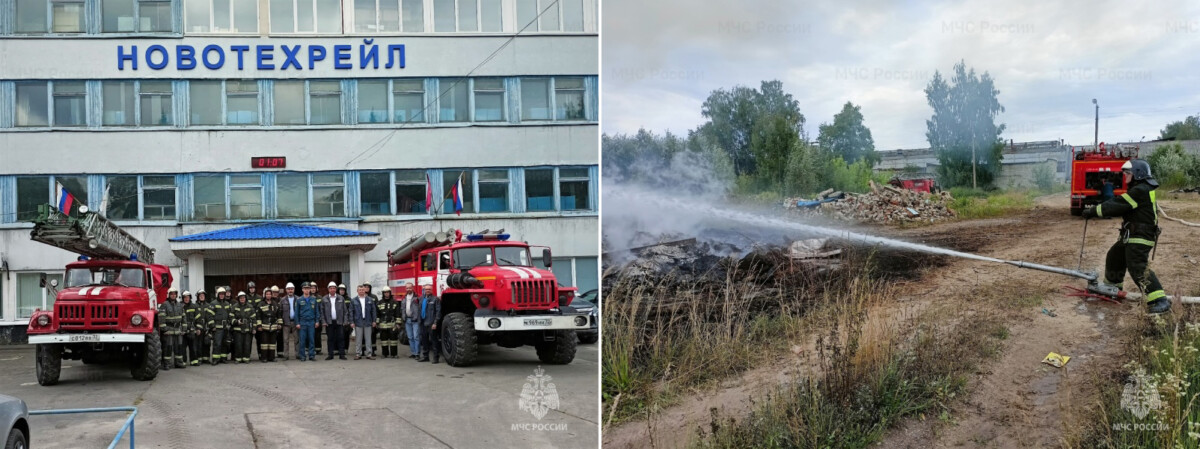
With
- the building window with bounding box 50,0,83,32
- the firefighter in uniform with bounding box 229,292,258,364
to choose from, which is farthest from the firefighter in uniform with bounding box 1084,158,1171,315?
the building window with bounding box 50,0,83,32

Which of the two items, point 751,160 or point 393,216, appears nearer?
point 751,160

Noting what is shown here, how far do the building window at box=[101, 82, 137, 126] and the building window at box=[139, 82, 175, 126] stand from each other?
0.25 meters

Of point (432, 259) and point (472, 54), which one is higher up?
point (472, 54)

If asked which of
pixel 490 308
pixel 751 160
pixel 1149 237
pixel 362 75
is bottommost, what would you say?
pixel 490 308

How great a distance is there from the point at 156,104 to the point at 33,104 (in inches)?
106

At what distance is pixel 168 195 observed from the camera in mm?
21453

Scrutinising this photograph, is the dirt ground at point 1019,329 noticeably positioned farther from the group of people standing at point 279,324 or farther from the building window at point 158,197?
the building window at point 158,197

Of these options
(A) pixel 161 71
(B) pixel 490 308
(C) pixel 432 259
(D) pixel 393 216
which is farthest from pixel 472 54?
(B) pixel 490 308

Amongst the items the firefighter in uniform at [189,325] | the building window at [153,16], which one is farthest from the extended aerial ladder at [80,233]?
the building window at [153,16]

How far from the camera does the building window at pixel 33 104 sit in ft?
69.1

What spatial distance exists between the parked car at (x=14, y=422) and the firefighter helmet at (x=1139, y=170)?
23.2 ft

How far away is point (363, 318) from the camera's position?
567 inches

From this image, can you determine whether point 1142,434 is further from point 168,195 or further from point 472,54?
point 168,195

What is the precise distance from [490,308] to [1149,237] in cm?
867
